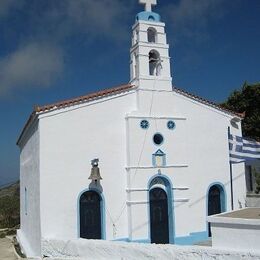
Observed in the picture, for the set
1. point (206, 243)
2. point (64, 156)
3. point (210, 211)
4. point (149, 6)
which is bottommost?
point (206, 243)

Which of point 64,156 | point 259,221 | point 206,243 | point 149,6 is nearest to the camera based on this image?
point 259,221

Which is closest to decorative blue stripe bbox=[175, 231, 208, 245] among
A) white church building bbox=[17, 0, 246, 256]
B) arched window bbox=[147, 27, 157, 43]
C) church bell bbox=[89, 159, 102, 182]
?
white church building bbox=[17, 0, 246, 256]

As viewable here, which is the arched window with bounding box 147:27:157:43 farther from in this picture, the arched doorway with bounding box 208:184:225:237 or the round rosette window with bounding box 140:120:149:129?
the arched doorway with bounding box 208:184:225:237

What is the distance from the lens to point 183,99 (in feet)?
59.4

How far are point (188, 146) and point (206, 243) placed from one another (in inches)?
166

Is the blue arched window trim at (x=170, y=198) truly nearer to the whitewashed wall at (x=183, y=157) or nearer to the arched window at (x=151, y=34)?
the whitewashed wall at (x=183, y=157)

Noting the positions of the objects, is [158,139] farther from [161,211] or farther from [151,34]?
[151,34]

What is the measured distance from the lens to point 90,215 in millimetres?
15688

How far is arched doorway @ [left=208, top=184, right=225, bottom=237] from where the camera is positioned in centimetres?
1825

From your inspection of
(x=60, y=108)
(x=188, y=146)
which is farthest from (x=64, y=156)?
(x=188, y=146)

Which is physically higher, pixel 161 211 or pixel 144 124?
pixel 144 124

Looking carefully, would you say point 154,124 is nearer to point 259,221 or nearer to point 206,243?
point 206,243

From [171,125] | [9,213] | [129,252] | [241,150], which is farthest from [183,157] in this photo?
[9,213]

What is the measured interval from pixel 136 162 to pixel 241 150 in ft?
18.2
